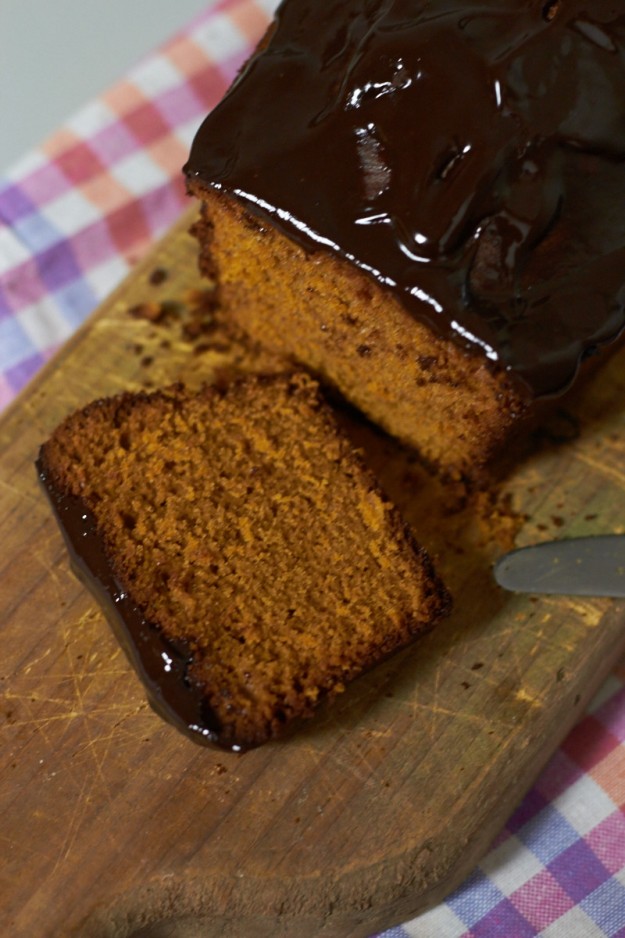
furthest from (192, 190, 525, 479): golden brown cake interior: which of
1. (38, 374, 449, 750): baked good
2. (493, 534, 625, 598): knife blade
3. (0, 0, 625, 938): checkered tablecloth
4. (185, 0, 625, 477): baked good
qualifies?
(0, 0, 625, 938): checkered tablecloth

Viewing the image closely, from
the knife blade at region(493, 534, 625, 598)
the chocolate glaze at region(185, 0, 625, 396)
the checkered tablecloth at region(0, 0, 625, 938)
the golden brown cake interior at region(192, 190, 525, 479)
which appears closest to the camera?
the chocolate glaze at region(185, 0, 625, 396)

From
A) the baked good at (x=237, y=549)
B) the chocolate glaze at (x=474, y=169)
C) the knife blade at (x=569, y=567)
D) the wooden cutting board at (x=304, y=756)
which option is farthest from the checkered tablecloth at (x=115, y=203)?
the chocolate glaze at (x=474, y=169)

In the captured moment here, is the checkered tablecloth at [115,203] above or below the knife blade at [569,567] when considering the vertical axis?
above

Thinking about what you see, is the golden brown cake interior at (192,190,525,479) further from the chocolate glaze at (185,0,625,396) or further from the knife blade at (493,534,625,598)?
the knife blade at (493,534,625,598)

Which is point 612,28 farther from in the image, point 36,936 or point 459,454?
point 36,936

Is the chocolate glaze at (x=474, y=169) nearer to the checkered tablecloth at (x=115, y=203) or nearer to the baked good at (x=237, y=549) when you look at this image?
the baked good at (x=237, y=549)

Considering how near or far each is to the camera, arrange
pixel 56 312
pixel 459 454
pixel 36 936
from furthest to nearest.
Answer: pixel 56 312
pixel 459 454
pixel 36 936

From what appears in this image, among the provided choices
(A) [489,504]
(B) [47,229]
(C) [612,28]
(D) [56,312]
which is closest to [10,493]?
(D) [56,312]
